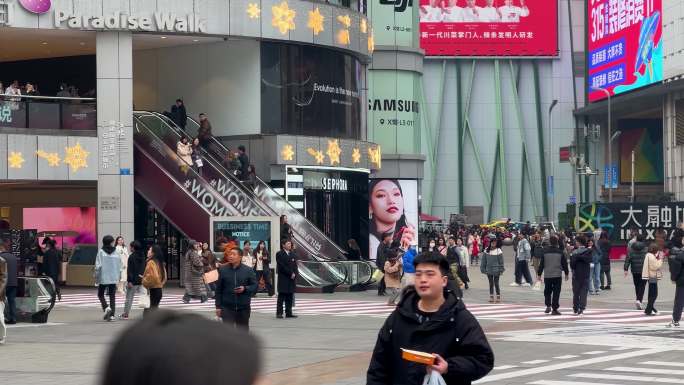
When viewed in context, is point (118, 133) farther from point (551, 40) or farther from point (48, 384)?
point (551, 40)

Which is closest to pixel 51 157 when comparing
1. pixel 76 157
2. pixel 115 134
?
pixel 76 157

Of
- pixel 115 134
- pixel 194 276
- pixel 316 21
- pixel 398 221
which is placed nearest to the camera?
pixel 194 276

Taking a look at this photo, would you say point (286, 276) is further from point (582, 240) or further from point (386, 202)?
point (386, 202)

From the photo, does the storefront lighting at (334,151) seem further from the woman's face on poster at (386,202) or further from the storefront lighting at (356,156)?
the woman's face on poster at (386,202)

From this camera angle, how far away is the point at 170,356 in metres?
1.97

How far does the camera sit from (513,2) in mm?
97062

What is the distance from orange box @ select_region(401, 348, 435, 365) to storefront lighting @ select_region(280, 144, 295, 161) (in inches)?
1401

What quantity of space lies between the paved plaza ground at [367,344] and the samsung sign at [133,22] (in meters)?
10.1

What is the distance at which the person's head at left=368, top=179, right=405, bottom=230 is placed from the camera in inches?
2099

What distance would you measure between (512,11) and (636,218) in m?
43.4

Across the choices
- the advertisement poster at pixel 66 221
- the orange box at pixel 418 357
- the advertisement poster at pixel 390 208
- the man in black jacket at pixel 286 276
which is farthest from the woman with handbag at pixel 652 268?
the advertisement poster at pixel 390 208

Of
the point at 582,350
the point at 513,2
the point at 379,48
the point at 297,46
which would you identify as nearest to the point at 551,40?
the point at 513,2

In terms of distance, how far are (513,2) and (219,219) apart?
67069 millimetres

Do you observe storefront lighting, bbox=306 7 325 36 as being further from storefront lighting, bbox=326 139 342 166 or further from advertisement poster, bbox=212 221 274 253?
advertisement poster, bbox=212 221 274 253
